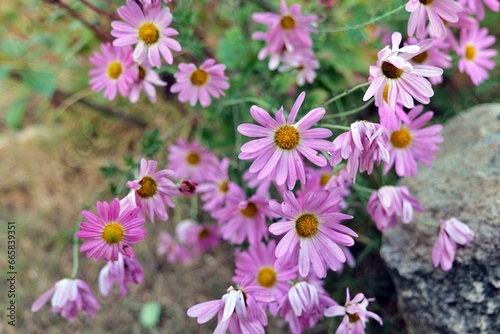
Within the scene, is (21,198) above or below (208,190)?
below

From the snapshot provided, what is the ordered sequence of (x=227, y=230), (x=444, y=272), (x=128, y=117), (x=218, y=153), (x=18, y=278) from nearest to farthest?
(x=444, y=272), (x=227, y=230), (x=218, y=153), (x=18, y=278), (x=128, y=117)

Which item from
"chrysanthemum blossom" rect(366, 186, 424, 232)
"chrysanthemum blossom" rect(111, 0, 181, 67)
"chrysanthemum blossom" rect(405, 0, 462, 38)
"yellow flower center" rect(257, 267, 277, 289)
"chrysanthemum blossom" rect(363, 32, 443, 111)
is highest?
"chrysanthemum blossom" rect(405, 0, 462, 38)

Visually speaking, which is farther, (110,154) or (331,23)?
(110,154)

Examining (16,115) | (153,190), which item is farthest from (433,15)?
(16,115)

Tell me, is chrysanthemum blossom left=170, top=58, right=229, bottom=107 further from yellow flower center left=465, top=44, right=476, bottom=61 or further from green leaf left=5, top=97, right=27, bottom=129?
green leaf left=5, top=97, right=27, bottom=129

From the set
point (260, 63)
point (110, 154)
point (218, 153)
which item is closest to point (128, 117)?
point (110, 154)

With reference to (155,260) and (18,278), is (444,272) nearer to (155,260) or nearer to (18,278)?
(155,260)

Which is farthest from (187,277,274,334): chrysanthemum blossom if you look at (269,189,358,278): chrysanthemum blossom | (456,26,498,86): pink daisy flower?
(456,26,498,86): pink daisy flower
